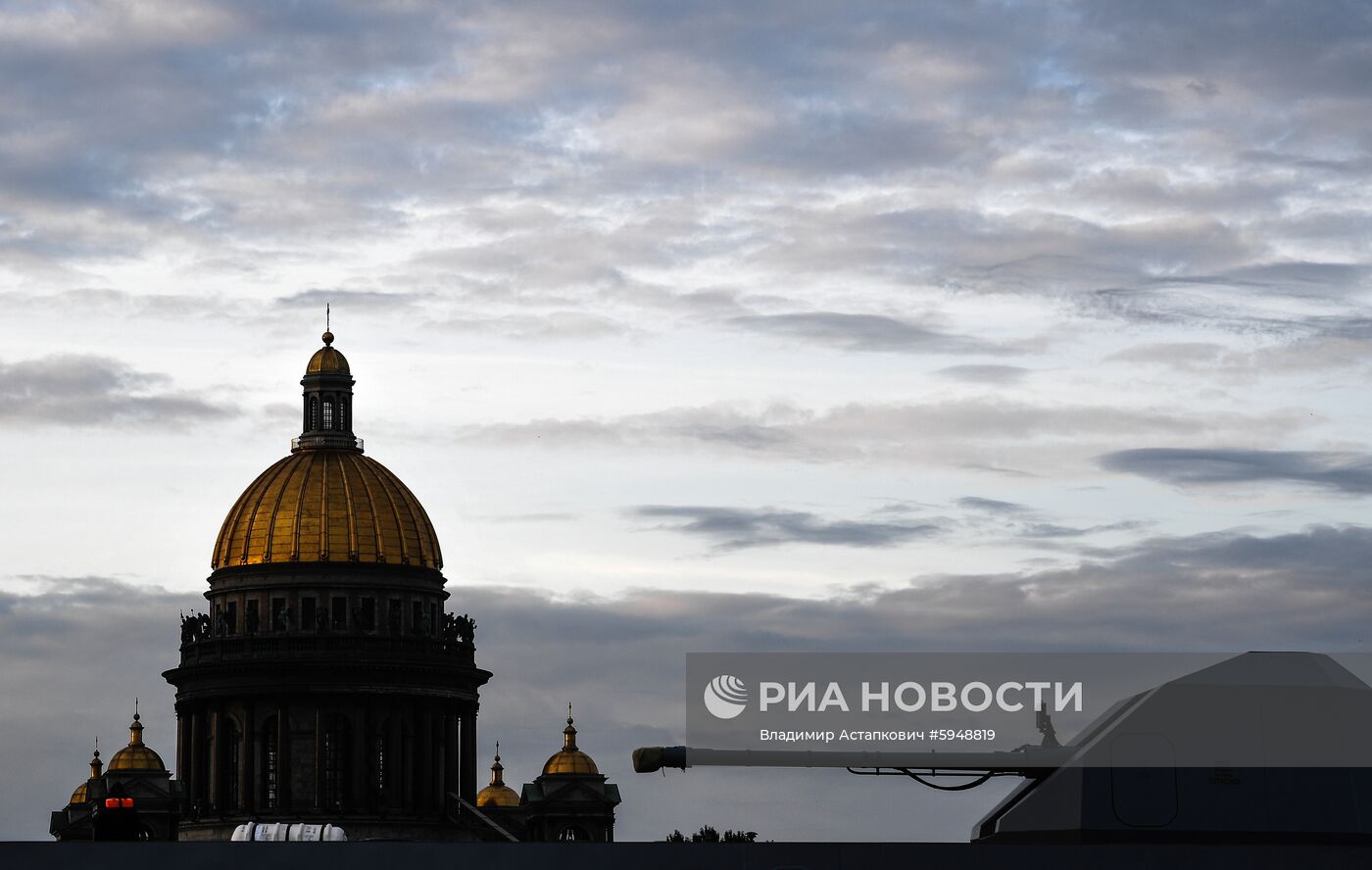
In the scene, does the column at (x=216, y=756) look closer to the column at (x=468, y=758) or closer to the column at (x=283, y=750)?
the column at (x=283, y=750)

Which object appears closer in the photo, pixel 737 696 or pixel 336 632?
pixel 737 696

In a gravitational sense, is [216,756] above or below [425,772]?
above

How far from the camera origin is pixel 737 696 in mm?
47438

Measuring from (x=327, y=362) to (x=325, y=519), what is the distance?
35.5ft

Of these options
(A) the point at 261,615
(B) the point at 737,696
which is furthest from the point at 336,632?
(B) the point at 737,696

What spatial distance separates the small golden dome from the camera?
15575 centimetres

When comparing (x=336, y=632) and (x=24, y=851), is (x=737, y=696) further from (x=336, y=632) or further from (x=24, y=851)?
(x=336, y=632)

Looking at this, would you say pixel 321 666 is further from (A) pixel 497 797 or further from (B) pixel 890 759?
(B) pixel 890 759

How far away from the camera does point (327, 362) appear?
156 meters

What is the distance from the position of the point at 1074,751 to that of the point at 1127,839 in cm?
163

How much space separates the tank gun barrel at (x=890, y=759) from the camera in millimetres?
42000

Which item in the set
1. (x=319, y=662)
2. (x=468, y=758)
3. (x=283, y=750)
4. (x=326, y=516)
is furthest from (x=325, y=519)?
(x=468, y=758)

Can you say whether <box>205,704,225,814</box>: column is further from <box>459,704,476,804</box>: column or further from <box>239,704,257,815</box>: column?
<box>459,704,476,804</box>: column

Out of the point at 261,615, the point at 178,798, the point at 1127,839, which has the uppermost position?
the point at 261,615
